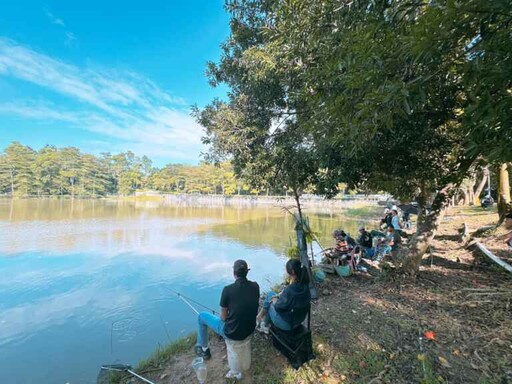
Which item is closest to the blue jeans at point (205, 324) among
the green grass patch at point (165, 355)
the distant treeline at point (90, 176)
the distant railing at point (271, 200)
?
the green grass patch at point (165, 355)

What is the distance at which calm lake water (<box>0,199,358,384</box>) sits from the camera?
13.8 ft

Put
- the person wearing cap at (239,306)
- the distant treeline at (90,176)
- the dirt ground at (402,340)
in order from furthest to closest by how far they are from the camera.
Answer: the distant treeline at (90,176), the person wearing cap at (239,306), the dirt ground at (402,340)

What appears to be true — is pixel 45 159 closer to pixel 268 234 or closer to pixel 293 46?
pixel 268 234

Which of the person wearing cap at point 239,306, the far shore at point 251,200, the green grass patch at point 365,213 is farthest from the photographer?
the far shore at point 251,200

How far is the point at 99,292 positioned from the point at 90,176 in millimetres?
60119

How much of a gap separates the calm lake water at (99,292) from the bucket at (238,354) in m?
2.20

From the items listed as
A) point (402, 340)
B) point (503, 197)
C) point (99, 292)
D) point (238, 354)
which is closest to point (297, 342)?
point (238, 354)

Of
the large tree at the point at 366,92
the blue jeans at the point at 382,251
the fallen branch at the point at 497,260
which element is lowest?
the blue jeans at the point at 382,251

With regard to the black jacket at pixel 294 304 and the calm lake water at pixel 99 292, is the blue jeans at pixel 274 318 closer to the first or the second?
the black jacket at pixel 294 304

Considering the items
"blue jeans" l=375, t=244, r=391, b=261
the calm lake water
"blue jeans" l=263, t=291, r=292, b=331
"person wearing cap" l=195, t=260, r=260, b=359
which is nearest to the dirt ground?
"blue jeans" l=263, t=291, r=292, b=331

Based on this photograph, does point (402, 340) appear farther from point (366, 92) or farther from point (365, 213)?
point (365, 213)

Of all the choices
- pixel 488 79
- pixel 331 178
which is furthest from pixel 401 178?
pixel 488 79

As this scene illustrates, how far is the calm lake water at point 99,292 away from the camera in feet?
13.8

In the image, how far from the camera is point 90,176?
57.9m
